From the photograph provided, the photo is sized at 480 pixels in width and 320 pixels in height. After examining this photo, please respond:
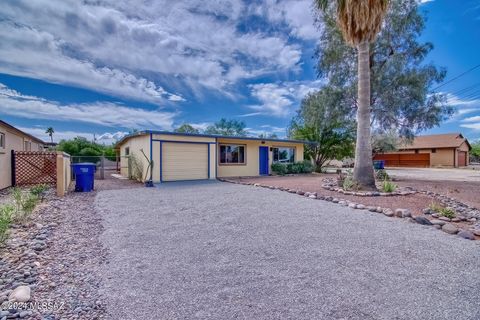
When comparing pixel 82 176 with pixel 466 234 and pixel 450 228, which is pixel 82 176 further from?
pixel 466 234

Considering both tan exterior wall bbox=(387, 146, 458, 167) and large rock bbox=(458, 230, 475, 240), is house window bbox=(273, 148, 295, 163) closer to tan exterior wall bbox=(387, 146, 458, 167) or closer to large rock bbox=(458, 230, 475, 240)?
large rock bbox=(458, 230, 475, 240)

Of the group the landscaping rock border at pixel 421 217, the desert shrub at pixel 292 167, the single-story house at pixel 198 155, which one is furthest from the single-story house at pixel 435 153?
the landscaping rock border at pixel 421 217

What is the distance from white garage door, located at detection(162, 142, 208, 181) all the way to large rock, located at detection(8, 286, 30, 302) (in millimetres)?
10488

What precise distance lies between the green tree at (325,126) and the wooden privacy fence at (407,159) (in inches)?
599

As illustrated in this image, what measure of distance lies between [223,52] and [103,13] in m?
8.39

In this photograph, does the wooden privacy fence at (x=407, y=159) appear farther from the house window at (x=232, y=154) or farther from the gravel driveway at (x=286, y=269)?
the gravel driveway at (x=286, y=269)

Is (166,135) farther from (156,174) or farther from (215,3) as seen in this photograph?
(215,3)

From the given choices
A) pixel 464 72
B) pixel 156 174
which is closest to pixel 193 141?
pixel 156 174

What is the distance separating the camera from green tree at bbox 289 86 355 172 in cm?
1452

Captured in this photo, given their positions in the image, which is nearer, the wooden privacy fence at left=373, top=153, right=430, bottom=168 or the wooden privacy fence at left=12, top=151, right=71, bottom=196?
the wooden privacy fence at left=12, top=151, right=71, bottom=196

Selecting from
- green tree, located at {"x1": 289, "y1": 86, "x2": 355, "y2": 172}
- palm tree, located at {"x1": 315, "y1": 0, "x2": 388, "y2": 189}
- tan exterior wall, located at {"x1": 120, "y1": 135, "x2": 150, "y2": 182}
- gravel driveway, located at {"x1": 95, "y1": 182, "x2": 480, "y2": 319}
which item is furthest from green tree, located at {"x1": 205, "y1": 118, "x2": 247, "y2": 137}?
gravel driveway, located at {"x1": 95, "y1": 182, "x2": 480, "y2": 319}

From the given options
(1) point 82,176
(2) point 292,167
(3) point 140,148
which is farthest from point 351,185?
(3) point 140,148

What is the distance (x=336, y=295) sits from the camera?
2.50 meters

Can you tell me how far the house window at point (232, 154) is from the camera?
15.7 m
